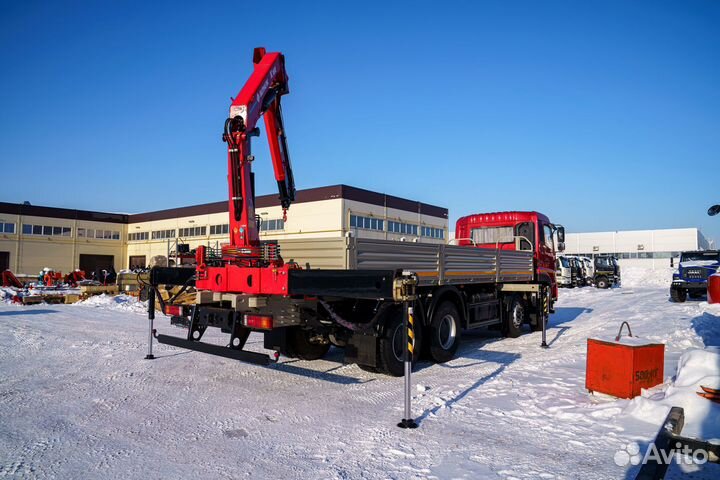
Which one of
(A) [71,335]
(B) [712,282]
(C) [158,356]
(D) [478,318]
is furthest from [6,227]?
(B) [712,282]

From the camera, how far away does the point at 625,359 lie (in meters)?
6.02

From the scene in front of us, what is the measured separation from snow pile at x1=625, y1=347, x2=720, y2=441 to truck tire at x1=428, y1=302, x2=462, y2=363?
3307 mm

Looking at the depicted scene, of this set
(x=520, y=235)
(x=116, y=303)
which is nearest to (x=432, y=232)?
(x=116, y=303)

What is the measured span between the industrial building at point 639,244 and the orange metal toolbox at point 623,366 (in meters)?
68.8

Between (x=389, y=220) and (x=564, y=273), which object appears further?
(x=389, y=220)

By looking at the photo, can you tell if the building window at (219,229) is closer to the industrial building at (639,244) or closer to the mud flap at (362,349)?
the mud flap at (362,349)

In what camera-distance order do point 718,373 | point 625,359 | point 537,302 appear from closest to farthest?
point 718,373, point 625,359, point 537,302

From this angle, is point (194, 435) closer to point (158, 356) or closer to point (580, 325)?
point (158, 356)

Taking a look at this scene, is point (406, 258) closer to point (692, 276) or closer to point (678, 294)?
point (692, 276)

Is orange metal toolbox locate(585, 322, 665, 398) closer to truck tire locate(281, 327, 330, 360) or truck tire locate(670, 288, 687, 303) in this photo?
truck tire locate(281, 327, 330, 360)

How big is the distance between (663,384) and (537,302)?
258 inches

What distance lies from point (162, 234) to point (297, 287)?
166 feet

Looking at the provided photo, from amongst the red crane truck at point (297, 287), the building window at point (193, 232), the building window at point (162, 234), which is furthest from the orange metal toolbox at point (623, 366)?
the building window at point (162, 234)

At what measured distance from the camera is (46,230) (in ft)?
163
